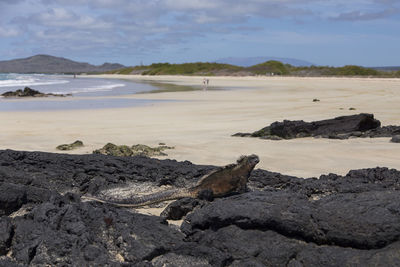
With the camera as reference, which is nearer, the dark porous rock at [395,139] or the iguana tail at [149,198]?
the iguana tail at [149,198]

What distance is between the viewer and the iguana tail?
5.00 meters

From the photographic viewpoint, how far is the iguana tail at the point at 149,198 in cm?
500

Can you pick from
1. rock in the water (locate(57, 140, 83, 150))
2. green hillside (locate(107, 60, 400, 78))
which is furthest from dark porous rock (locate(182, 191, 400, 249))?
green hillside (locate(107, 60, 400, 78))

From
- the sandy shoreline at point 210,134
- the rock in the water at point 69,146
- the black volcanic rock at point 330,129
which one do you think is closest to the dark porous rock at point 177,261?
the sandy shoreline at point 210,134

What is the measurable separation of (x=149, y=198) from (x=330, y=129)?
713 centimetres

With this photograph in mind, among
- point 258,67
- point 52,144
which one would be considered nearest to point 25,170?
point 52,144

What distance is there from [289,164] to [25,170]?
3.89 m

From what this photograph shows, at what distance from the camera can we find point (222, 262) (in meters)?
3.57

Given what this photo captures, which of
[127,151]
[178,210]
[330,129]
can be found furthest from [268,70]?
[178,210]

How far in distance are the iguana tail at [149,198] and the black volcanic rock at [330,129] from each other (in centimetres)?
605

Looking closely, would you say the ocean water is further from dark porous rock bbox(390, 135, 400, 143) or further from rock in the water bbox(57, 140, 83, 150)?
dark porous rock bbox(390, 135, 400, 143)

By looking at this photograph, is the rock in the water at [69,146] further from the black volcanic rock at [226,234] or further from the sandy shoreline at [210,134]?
the black volcanic rock at [226,234]

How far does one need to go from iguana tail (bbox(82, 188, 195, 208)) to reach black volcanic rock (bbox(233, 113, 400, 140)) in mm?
6049

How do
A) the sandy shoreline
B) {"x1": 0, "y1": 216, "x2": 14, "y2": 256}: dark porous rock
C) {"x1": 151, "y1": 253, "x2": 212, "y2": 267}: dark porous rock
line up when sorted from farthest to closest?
the sandy shoreline
{"x1": 0, "y1": 216, "x2": 14, "y2": 256}: dark porous rock
{"x1": 151, "y1": 253, "x2": 212, "y2": 267}: dark porous rock
